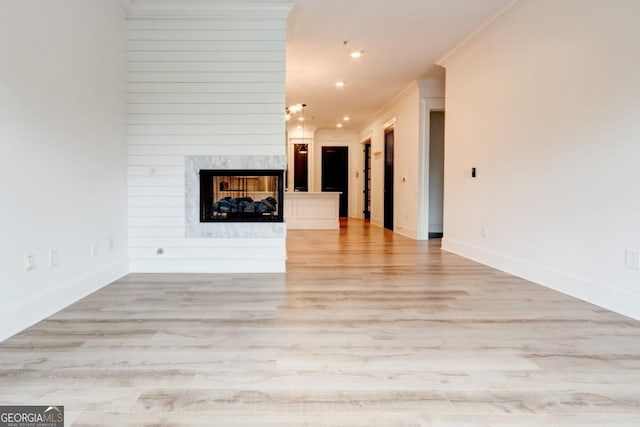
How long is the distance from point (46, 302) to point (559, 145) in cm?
417

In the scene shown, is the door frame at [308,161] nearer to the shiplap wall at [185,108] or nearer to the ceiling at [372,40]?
the ceiling at [372,40]

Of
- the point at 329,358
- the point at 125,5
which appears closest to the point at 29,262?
the point at 329,358

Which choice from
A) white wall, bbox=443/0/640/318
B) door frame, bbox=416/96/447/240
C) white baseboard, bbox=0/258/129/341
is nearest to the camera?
white baseboard, bbox=0/258/129/341

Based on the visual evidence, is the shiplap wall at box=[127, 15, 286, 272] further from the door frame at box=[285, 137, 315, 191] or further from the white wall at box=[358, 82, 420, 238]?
the door frame at box=[285, 137, 315, 191]

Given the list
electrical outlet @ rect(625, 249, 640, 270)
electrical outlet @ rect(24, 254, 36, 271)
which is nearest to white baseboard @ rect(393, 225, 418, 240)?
electrical outlet @ rect(625, 249, 640, 270)

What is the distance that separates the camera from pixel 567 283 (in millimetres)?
3133

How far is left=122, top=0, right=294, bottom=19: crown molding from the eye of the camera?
3.73 m

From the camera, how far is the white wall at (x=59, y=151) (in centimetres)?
220

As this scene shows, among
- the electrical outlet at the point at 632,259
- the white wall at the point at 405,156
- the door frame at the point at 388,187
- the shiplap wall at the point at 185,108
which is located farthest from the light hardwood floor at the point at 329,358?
the door frame at the point at 388,187

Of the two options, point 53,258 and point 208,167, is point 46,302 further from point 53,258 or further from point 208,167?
point 208,167

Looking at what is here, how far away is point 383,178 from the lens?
9062mm

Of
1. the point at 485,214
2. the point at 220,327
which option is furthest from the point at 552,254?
the point at 220,327

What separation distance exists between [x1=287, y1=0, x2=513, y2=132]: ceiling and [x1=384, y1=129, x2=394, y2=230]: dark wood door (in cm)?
135

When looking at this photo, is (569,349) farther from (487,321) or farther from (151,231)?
(151,231)
